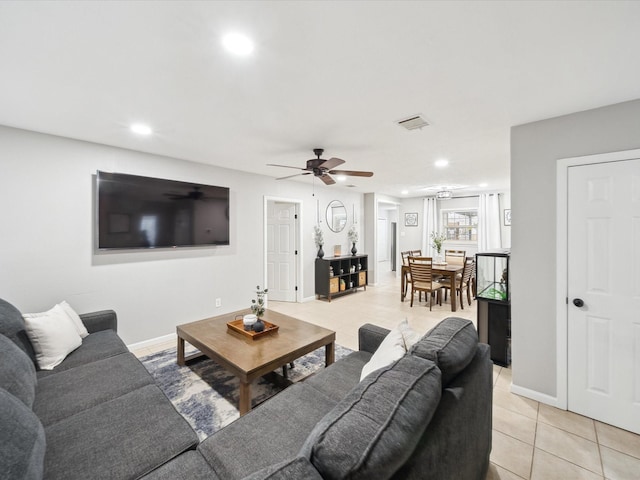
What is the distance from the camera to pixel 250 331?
2.59 m

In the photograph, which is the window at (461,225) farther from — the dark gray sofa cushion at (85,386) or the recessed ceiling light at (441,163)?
the dark gray sofa cushion at (85,386)

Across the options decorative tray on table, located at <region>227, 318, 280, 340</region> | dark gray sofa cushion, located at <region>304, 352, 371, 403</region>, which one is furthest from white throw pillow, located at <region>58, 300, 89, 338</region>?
dark gray sofa cushion, located at <region>304, 352, 371, 403</region>

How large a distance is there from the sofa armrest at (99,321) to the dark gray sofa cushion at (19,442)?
1907 millimetres

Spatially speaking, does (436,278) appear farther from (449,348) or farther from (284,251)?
(449,348)

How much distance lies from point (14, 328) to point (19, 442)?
154 cm

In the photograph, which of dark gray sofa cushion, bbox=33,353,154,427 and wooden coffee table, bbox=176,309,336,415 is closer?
dark gray sofa cushion, bbox=33,353,154,427

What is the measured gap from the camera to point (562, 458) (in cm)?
179

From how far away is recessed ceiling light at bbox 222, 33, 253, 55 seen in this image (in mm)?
1416

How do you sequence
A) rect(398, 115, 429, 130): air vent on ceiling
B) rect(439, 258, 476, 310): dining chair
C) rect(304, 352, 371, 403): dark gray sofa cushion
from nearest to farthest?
rect(304, 352, 371, 403): dark gray sofa cushion, rect(398, 115, 429, 130): air vent on ceiling, rect(439, 258, 476, 310): dining chair

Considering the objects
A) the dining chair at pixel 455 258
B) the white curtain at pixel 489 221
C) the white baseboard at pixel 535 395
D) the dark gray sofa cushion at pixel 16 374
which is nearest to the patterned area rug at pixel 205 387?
the dark gray sofa cushion at pixel 16 374

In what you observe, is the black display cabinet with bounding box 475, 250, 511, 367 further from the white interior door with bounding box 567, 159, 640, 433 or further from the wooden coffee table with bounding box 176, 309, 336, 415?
the wooden coffee table with bounding box 176, 309, 336, 415

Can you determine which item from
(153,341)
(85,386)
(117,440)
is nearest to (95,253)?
(153,341)

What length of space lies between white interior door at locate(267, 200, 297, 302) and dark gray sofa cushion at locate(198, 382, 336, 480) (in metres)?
4.16

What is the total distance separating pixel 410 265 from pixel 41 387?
492 cm
